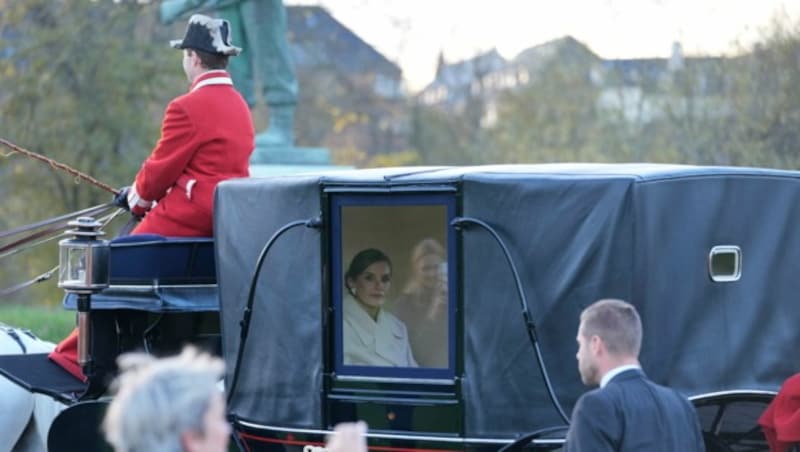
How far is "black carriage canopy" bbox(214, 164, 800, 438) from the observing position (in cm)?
612

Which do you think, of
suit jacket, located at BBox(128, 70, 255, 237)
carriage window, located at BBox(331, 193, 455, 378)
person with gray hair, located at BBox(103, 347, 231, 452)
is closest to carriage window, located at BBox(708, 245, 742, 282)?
carriage window, located at BBox(331, 193, 455, 378)

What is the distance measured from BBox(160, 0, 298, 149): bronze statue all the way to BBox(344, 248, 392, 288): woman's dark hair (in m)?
9.56

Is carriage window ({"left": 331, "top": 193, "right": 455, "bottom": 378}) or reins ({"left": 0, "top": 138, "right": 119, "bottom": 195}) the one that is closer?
carriage window ({"left": 331, "top": 193, "right": 455, "bottom": 378})

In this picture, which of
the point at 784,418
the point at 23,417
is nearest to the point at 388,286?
the point at 784,418

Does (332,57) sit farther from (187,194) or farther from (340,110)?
(187,194)

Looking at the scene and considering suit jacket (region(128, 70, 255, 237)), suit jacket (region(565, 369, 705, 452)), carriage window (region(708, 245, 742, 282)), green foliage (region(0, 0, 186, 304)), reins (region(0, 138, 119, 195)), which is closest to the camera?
suit jacket (region(565, 369, 705, 452))

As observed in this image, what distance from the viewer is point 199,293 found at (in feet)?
24.7

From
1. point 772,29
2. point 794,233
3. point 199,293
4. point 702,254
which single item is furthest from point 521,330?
point 772,29

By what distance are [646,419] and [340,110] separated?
119 feet

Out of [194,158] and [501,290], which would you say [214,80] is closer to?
[194,158]

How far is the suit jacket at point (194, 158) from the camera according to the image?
299 inches

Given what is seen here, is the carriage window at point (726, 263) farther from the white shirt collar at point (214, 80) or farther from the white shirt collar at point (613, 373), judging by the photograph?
the white shirt collar at point (214, 80)

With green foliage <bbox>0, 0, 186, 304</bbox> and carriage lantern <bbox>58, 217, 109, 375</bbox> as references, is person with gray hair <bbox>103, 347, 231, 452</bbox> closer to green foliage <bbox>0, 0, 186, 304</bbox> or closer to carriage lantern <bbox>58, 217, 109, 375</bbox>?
carriage lantern <bbox>58, 217, 109, 375</bbox>

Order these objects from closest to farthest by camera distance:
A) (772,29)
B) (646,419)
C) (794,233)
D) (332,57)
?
1. (646,419)
2. (794,233)
3. (772,29)
4. (332,57)
